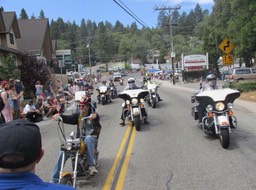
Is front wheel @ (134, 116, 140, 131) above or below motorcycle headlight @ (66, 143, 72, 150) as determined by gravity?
below

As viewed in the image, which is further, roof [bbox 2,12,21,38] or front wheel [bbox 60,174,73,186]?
roof [bbox 2,12,21,38]

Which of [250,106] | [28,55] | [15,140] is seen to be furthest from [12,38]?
[15,140]

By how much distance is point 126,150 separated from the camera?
9.05 metres

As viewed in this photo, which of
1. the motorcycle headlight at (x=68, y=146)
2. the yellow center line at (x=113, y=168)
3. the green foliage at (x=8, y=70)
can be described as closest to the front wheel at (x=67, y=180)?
the motorcycle headlight at (x=68, y=146)

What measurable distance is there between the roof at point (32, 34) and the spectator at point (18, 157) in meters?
43.3

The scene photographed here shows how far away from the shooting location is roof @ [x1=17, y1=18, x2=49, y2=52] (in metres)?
46.2

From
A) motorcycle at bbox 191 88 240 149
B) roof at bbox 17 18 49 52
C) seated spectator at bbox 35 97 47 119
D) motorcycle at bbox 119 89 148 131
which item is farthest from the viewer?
roof at bbox 17 18 49 52

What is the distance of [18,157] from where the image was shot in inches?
91.1

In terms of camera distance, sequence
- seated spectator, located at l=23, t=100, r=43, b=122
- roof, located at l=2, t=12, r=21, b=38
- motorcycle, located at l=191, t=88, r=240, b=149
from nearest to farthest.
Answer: motorcycle, located at l=191, t=88, r=240, b=149 → seated spectator, located at l=23, t=100, r=43, b=122 → roof, located at l=2, t=12, r=21, b=38

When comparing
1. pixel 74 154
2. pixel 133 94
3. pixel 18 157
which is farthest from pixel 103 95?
pixel 18 157

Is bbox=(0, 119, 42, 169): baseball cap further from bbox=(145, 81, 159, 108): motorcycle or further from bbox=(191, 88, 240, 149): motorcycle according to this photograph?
bbox=(145, 81, 159, 108): motorcycle

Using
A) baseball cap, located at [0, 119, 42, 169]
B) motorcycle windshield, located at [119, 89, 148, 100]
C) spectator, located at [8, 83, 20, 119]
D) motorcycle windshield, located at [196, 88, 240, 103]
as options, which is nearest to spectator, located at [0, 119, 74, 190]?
baseball cap, located at [0, 119, 42, 169]

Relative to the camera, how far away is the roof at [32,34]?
1820 inches

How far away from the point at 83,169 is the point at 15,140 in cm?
445
